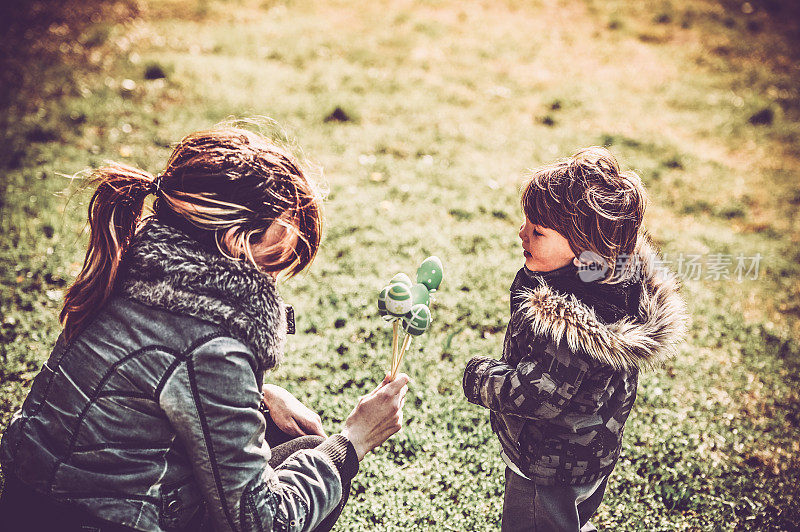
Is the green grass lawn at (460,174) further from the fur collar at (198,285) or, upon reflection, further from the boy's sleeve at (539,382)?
the boy's sleeve at (539,382)

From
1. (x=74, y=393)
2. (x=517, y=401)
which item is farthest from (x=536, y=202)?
(x=74, y=393)

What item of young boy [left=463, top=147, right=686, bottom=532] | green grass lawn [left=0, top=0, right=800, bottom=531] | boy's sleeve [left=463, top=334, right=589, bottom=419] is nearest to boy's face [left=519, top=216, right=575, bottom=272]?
young boy [left=463, top=147, right=686, bottom=532]

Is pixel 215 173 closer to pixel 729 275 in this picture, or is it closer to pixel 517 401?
pixel 517 401

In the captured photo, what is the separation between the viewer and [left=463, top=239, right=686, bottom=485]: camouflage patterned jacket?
1768 millimetres

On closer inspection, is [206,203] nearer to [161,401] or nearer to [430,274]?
[161,401]

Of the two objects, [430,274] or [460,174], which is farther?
[460,174]

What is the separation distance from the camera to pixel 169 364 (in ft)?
4.40

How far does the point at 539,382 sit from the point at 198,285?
1069 mm

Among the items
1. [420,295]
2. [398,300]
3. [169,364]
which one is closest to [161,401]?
[169,364]

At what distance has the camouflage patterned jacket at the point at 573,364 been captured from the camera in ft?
5.80

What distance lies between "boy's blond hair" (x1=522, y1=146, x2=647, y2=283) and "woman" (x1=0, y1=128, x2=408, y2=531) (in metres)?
0.84

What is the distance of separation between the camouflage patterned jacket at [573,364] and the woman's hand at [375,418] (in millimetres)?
284

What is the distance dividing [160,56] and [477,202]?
4192 mm

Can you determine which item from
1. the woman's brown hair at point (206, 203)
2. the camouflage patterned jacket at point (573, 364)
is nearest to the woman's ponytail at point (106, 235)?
the woman's brown hair at point (206, 203)
